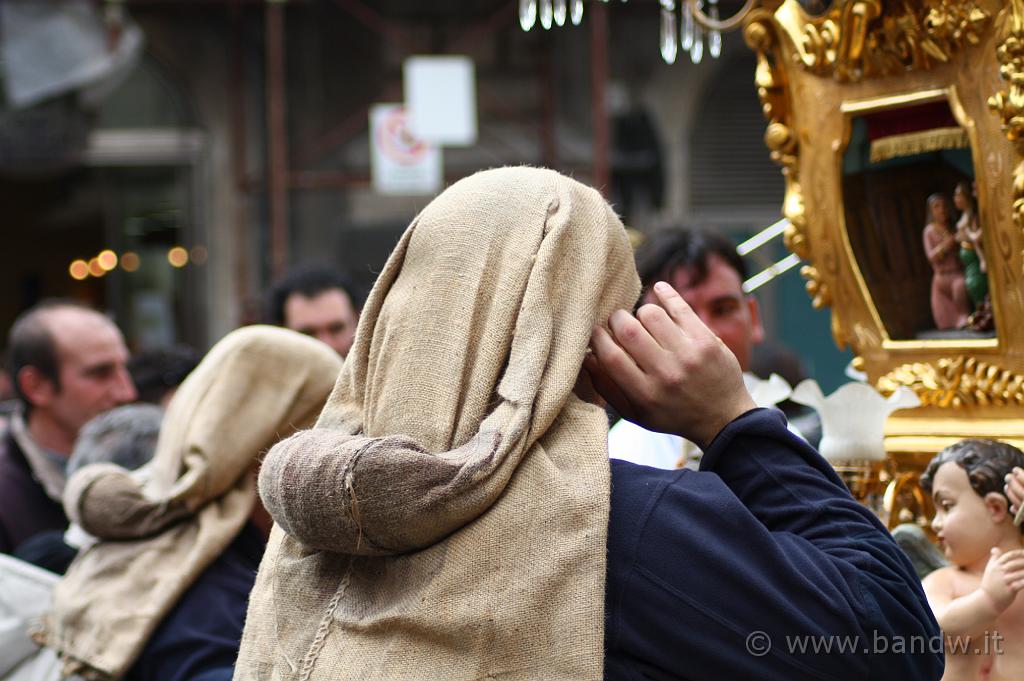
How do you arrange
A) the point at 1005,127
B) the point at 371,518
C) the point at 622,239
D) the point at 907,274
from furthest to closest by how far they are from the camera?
1. the point at 907,274
2. the point at 1005,127
3. the point at 622,239
4. the point at 371,518

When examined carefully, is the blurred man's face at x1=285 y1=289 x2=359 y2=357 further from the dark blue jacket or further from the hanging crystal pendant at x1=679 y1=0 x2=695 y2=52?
the hanging crystal pendant at x1=679 y1=0 x2=695 y2=52

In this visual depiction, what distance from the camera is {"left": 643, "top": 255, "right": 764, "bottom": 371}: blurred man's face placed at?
3.63m

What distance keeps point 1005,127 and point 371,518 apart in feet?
4.20

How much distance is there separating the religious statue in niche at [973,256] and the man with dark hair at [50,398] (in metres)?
2.81

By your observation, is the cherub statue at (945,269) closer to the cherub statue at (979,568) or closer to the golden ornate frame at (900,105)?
the golden ornate frame at (900,105)

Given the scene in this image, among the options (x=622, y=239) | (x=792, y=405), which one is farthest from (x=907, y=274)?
(x=792, y=405)

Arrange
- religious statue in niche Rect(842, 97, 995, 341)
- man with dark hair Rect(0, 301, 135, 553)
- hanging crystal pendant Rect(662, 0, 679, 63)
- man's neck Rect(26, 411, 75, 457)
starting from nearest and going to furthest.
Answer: religious statue in niche Rect(842, 97, 995, 341), hanging crystal pendant Rect(662, 0, 679, 63), man with dark hair Rect(0, 301, 135, 553), man's neck Rect(26, 411, 75, 457)

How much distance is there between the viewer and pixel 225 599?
117 inches

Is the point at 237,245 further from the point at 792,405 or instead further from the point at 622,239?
the point at 622,239

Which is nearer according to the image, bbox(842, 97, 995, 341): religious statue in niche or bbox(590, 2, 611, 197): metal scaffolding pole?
bbox(842, 97, 995, 341): religious statue in niche

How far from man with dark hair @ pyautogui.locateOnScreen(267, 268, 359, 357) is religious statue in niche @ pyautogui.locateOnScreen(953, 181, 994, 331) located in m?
2.91

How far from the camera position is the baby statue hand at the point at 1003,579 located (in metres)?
2.19

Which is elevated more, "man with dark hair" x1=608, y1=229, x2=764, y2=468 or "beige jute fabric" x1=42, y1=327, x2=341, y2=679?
"man with dark hair" x1=608, y1=229, x2=764, y2=468

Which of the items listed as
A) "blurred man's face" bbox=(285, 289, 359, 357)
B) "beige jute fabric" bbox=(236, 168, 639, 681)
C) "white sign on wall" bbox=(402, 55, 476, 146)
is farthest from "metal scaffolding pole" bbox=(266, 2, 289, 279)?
"beige jute fabric" bbox=(236, 168, 639, 681)
